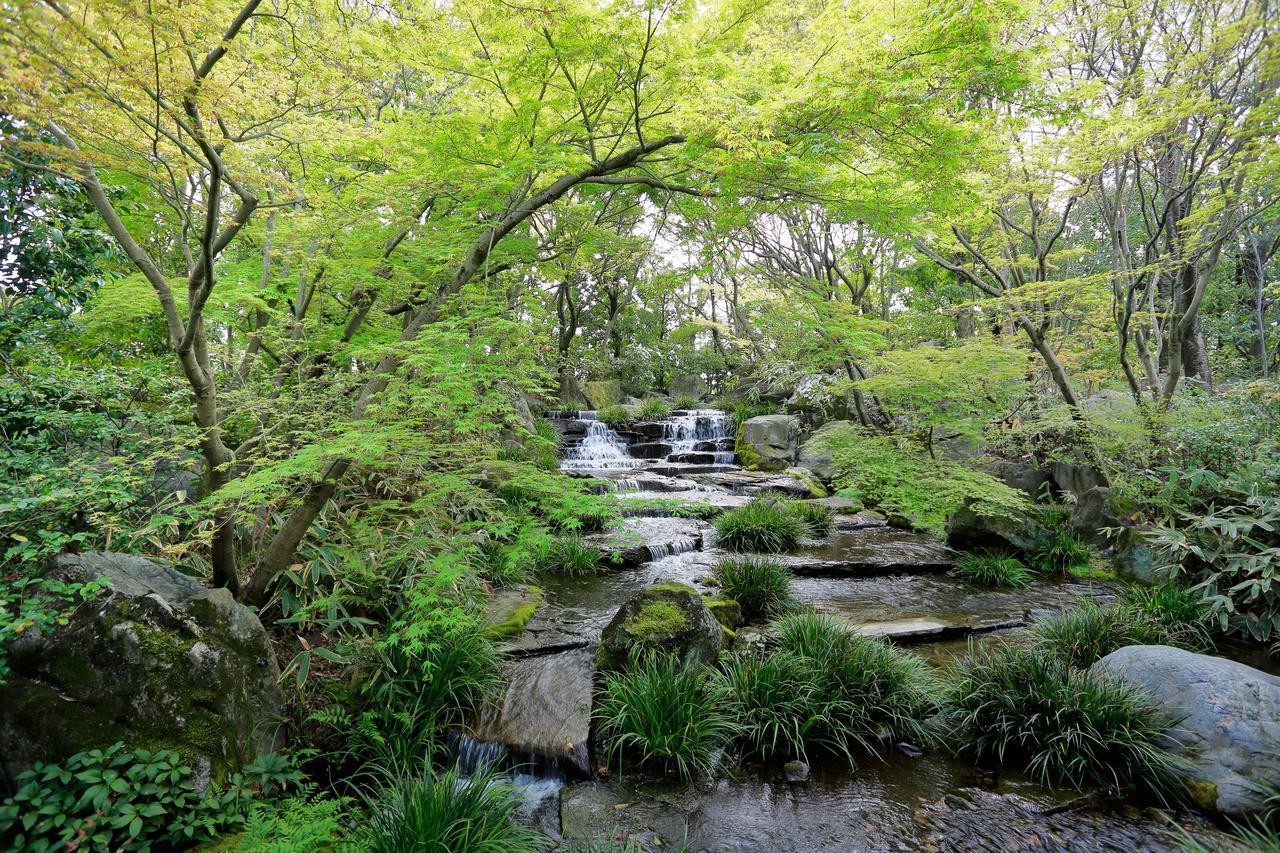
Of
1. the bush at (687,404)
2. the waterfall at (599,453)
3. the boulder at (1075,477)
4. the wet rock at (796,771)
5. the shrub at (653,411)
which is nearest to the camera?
the wet rock at (796,771)

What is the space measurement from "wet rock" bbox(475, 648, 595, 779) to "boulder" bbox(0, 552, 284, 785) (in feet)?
5.07

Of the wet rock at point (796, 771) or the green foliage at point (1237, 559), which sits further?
the green foliage at point (1237, 559)

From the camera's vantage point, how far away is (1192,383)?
27.1 feet

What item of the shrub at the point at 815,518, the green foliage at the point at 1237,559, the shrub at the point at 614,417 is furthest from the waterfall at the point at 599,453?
the green foliage at the point at 1237,559

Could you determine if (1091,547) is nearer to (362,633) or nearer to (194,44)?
(362,633)

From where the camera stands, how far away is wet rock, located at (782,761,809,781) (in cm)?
367

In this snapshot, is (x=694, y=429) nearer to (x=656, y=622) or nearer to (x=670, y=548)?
(x=670, y=548)

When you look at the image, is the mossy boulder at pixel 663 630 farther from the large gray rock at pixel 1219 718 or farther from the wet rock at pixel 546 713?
the large gray rock at pixel 1219 718

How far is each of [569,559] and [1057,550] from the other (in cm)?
724

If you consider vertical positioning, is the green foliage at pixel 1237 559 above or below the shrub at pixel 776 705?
above

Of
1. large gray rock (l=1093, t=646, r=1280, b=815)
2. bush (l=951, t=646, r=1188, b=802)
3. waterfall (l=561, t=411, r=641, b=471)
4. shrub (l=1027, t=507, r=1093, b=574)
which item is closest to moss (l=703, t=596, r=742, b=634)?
bush (l=951, t=646, r=1188, b=802)

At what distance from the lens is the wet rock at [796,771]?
3.67 m

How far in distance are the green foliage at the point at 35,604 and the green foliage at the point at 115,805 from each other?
59 centimetres

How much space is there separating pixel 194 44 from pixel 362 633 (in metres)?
4.04
